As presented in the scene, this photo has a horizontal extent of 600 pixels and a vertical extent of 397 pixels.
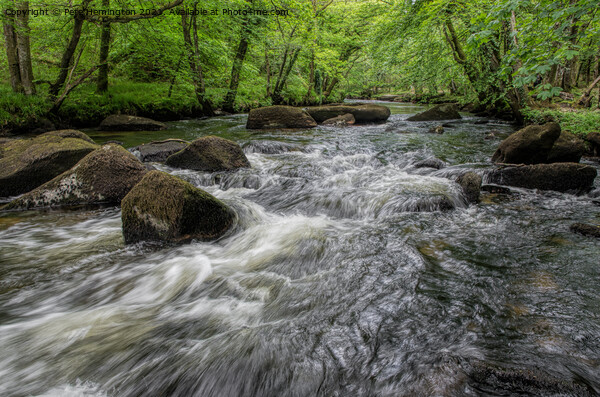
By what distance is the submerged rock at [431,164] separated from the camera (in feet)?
22.0

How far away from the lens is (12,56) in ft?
30.3

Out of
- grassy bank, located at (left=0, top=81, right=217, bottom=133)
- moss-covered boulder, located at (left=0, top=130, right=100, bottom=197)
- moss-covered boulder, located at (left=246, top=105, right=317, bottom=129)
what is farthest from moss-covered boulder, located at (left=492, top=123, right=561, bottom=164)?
grassy bank, located at (left=0, top=81, right=217, bottom=133)

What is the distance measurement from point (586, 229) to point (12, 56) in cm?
1453

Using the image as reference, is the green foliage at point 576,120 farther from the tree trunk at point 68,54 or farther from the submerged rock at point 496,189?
the tree trunk at point 68,54

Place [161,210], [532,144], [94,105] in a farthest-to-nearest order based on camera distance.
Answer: [94,105] < [532,144] < [161,210]

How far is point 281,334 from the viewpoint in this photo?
7.07 feet

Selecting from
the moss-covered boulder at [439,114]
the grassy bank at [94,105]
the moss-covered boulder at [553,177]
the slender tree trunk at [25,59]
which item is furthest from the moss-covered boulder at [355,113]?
the slender tree trunk at [25,59]

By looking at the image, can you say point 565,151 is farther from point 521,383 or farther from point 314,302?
point 314,302

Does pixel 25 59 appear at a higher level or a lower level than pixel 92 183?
higher

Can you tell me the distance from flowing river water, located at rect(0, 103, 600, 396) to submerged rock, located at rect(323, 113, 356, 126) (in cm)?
918

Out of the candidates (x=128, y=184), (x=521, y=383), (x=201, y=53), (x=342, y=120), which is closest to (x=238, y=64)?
(x=201, y=53)

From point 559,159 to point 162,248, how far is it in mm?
7799

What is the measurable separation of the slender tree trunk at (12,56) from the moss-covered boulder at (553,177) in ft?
45.4

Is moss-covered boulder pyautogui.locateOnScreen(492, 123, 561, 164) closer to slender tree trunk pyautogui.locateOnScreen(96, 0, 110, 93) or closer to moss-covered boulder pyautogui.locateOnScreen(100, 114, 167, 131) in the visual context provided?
moss-covered boulder pyautogui.locateOnScreen(100, 114, 167, 131)
